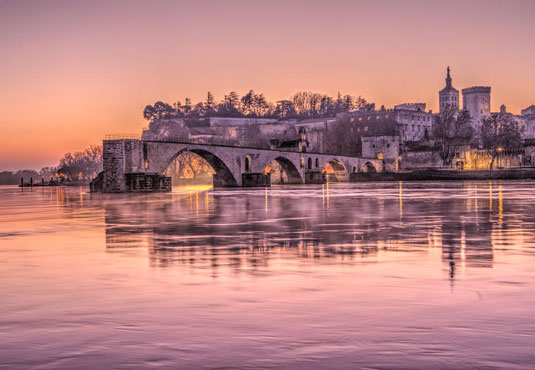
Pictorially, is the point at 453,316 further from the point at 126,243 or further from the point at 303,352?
the point at 126,243

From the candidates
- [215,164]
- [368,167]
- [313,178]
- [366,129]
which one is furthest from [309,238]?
[366,129]

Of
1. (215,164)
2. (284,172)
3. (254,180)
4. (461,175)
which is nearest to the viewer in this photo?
(215,164)

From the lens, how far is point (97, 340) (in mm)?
4953

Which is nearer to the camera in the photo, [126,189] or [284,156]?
[126,189]

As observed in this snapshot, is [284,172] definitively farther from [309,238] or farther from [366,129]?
[309,238]

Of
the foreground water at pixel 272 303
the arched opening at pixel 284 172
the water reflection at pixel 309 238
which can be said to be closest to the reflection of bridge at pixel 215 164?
the arched opening at pixel 284 172

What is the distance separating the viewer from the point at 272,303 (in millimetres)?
6359

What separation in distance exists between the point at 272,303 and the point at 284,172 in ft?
352

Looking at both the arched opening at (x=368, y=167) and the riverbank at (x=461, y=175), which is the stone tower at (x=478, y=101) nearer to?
the arched opening at (x=368, y=167)

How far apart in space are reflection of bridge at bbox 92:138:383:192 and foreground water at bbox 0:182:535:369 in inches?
1915

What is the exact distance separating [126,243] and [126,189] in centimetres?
4903

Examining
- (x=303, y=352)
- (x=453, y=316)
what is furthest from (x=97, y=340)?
(x=453, y=316)

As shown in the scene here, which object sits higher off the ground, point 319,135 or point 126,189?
point 319,135

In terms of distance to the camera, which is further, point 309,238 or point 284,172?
point 284,172
